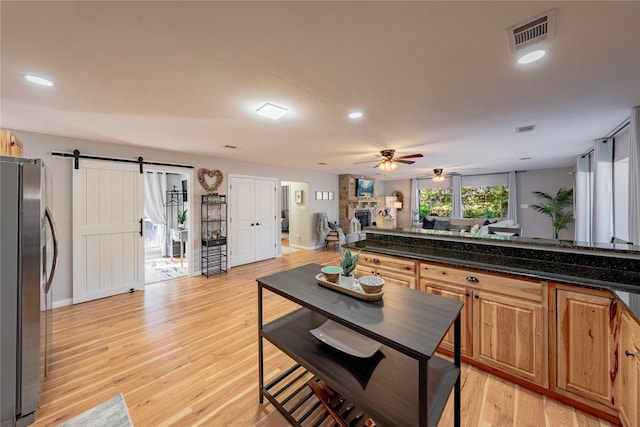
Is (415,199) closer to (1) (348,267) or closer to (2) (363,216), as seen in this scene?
(2) (363,216)

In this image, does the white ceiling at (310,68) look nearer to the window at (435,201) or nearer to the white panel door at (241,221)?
the white panel door at (241,221)

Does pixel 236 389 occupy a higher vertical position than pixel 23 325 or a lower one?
lower

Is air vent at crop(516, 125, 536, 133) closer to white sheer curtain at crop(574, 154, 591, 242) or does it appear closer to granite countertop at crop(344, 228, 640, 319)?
granite countertop at crop(344, 228, 640, 319)

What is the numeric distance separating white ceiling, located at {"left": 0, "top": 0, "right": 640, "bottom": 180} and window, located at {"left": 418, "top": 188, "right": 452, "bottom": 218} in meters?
6.36

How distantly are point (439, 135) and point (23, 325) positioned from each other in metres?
4.54

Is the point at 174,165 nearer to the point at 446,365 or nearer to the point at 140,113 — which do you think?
the point at 140,113

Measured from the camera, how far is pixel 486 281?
76.7 inches

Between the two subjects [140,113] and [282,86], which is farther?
[140,113]

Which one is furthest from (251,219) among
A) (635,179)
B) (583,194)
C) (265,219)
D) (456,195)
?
(456,195)

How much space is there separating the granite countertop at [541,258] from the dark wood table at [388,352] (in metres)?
0.92

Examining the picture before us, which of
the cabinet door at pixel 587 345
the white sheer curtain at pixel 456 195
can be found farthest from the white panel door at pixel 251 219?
the white sheer curtain at pixel 456 195

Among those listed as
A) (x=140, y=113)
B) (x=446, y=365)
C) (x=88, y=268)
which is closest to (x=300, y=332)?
(x=446, y=365)

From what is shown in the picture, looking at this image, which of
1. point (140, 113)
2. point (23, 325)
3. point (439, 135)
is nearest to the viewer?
point (23, 325)

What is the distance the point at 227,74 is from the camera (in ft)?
5.93
